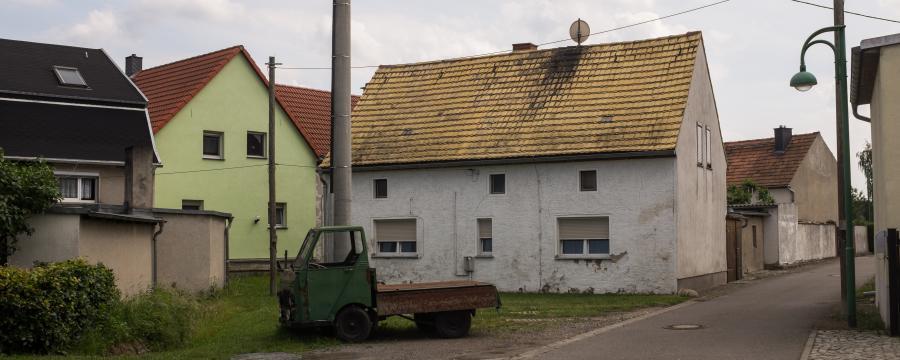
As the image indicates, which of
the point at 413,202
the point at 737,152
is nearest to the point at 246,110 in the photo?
the point at 413,202

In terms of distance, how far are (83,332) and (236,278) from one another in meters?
18.9

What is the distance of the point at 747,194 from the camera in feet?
157

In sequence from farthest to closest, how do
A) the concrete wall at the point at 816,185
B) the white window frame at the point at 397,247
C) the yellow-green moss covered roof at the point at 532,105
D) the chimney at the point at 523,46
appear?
1. the concrete wall at the point at 816,185
2. the chimney at the point at 523,46
3. the white window frame at the point at 397,247
4. the yellow-green moss covered roof at the point at 532,105

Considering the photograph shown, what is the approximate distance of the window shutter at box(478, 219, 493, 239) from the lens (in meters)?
28.4

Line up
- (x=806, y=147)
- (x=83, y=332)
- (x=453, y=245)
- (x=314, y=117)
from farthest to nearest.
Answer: (x=806, y=147)
(x=314, y=117)
(x=453, y=245)
(x=83, y=332)

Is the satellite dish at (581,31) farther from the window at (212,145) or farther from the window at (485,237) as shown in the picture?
the window at (212,145)

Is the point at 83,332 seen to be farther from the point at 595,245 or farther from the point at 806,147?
the point at 806,147

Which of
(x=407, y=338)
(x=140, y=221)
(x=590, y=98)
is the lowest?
(x=407, y=338)

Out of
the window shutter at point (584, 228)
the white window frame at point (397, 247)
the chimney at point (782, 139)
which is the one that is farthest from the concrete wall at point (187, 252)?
the chimney at point (782, 139)

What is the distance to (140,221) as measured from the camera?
66.9 feet

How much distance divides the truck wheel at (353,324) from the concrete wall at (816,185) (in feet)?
132

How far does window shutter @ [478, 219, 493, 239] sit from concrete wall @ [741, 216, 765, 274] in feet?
36.1

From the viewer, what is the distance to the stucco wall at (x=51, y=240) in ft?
53.4

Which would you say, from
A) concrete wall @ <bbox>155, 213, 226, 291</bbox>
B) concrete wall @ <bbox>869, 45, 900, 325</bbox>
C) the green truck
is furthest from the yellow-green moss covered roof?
the green truck
